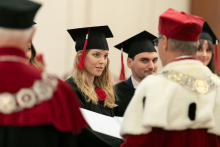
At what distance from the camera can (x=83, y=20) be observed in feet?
18.8

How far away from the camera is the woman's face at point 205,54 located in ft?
12.4

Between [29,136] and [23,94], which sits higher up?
[23,94]

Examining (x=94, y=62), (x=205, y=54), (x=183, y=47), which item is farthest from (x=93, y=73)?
(x=205, y=54)

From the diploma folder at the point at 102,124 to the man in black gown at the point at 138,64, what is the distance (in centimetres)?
88

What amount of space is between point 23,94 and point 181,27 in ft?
3.72

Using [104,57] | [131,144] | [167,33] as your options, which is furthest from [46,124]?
[104,57]

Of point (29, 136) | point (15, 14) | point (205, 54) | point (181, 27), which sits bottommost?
point (205, 54)

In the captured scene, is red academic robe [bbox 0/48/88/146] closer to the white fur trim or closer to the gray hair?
the white fur trim

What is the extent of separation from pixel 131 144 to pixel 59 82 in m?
0.67

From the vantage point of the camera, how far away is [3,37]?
4.70 ft

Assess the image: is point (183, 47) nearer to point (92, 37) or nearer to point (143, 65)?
point (92, 37)

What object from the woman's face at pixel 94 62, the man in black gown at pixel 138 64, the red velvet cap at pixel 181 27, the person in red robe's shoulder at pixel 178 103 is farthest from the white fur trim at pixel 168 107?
the man in black gown at pixel 138 64

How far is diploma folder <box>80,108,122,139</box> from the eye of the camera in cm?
255

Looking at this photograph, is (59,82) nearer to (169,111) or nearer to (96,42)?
(169,111)
